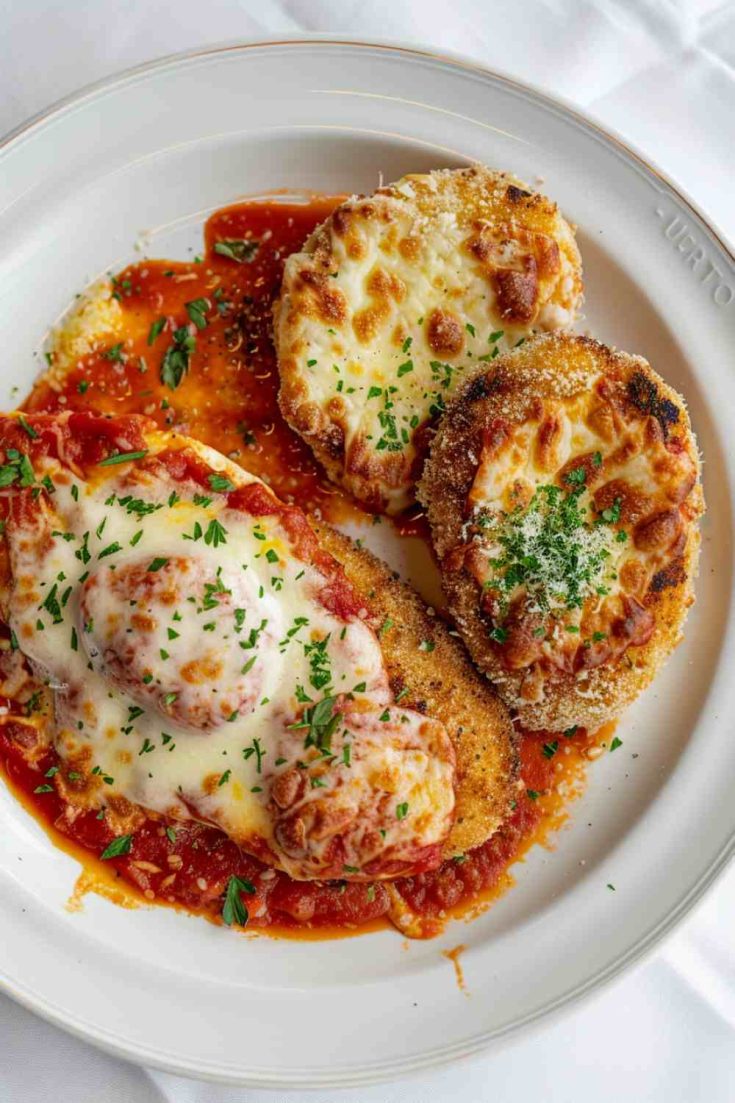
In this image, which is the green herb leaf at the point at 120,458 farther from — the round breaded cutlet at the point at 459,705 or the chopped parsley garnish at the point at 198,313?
the round breaded cutlet at the point at 459,705

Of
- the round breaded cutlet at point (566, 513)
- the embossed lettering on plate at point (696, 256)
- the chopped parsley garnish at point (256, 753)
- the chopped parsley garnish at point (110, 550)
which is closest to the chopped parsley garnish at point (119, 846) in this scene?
the chopped parsley garnish at point (256, 753)

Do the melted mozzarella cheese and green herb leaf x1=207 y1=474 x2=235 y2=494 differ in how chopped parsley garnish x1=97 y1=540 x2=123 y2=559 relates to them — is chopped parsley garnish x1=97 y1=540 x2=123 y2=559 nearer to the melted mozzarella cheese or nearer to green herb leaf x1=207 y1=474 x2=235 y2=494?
the melted mozzarella cheese

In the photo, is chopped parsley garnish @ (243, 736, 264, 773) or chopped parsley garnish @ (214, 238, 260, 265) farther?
chopped parsley garnish @ (214, 238, 260, 265)

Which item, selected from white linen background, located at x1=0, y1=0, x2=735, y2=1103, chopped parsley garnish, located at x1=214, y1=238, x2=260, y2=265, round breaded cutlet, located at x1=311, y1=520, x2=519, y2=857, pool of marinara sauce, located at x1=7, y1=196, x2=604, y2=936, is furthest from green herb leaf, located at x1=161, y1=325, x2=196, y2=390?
white linen background, located at x1=0, y1=0, x2=735, y2=1103

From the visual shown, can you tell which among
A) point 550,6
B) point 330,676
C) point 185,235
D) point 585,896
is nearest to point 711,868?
point 585,896

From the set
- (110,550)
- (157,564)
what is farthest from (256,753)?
(110,550)

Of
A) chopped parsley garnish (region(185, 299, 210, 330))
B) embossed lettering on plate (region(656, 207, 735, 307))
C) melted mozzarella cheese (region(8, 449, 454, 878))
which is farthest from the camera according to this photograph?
chopped parsley garnish (region(185, 299, 210, 330))
